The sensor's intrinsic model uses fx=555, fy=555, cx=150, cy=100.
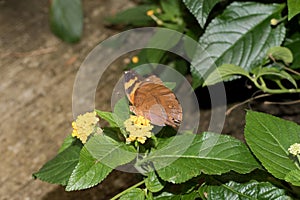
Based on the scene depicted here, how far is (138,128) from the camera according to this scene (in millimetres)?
980

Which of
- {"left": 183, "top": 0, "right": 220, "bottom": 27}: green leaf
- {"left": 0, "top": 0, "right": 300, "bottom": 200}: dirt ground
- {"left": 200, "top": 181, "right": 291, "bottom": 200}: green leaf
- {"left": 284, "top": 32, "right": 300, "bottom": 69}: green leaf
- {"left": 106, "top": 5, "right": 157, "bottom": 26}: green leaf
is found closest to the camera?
{"left": 200, "top": 181, "right": 291, "bottom": 200}: green leaf

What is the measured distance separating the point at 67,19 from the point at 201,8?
2.48 feet

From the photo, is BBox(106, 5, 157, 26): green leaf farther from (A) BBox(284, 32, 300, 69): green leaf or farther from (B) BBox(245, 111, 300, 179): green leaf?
(B) BBox(245, 111, 300, 179): green leaf

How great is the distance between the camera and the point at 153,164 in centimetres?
106

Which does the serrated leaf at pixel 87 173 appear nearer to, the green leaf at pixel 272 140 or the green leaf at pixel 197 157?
the green leaf at pixel 197 157

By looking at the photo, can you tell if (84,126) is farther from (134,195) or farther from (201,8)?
(201,8)

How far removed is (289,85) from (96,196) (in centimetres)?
61

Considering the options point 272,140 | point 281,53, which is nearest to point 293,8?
point 281,53

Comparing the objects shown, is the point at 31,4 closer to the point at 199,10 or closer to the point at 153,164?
the point at 199,10

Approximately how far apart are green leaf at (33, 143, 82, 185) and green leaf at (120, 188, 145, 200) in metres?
0.13

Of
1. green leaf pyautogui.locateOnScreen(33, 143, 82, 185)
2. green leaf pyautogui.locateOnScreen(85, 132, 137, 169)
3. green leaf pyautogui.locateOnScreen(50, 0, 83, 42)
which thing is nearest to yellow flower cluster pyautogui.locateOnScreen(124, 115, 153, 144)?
green leaf pyautogui.locateOnScreen(85, 132, 137, 169)

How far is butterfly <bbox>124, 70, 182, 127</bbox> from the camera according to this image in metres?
1.03

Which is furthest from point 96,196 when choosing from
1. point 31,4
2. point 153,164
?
point 31,4

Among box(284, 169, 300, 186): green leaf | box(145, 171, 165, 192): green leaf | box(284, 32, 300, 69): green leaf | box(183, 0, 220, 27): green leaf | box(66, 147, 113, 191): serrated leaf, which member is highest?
box(183, 0, 220, 27): green leaf
